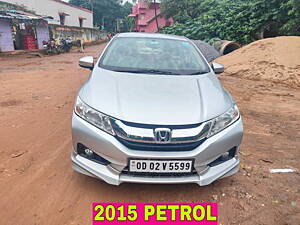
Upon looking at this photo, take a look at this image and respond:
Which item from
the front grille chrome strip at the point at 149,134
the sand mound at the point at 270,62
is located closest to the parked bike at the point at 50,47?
the sand mound at the point at 270,62

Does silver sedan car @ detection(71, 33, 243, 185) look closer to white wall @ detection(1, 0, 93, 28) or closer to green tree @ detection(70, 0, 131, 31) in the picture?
white wall @ detection(1, 0, 93, 28)

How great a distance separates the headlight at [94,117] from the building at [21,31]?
1356 centimetres

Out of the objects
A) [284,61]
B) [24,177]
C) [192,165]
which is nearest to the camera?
[192,165]

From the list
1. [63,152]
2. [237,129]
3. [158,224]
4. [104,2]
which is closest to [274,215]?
[237,129]

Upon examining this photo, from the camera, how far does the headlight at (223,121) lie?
1.99m

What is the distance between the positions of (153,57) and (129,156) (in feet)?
5.26

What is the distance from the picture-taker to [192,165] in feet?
6.22

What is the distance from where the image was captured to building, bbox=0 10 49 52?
13.3m

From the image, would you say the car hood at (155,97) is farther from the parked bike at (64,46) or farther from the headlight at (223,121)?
the parked bike at (64,46)

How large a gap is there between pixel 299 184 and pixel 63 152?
2.74m

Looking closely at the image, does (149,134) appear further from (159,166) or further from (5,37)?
(5,37)

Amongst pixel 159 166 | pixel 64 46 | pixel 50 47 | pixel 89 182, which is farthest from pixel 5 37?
pixel 159 166

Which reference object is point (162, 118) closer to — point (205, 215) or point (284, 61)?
point (205, 215)

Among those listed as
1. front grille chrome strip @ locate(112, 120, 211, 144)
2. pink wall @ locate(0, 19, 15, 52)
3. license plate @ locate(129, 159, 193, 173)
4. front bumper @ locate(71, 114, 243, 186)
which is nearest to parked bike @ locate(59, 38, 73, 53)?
pink wall @ locate(0, 19, 15, 52)
